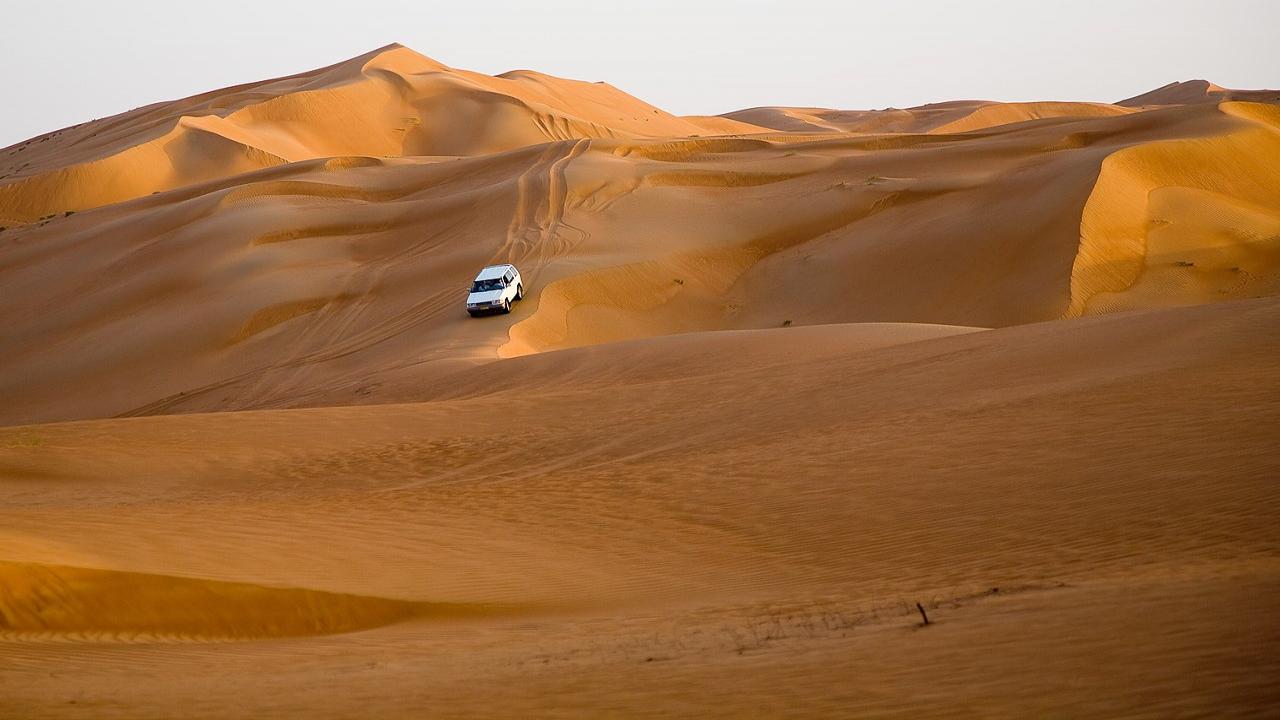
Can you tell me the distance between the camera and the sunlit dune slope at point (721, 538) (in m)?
5.57

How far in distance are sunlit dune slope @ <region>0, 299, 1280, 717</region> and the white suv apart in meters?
8.36

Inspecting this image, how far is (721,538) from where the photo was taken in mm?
10352

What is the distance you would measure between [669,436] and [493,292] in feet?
43.0

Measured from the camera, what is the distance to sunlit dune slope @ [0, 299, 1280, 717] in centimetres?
557

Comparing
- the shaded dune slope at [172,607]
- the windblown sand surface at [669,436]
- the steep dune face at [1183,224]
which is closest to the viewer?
the windblown sand surface at [669,436]

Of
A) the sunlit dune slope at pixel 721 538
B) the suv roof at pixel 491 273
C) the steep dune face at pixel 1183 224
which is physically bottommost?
the sunlit dune slope at pixel 721 538

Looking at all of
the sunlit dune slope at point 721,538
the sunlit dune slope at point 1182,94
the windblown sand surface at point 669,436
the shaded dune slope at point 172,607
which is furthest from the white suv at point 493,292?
the sunlit dune slope at point 1182,94

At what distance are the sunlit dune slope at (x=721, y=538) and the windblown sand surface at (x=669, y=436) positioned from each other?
0.05 metres

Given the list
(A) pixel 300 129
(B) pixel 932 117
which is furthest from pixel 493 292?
(B) pixel 932 117

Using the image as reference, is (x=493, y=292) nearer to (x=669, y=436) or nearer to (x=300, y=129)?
(x=669, y=436)

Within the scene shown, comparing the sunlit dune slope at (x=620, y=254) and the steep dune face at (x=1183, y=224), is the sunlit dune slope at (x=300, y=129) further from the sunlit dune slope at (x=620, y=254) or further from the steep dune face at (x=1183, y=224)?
the steep dune face at (x=1183, y=224)

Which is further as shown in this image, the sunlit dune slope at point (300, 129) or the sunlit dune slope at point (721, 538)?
the sunlit dune slope at point (300, 129)

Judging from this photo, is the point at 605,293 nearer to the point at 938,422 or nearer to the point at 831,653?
the point at 938,422

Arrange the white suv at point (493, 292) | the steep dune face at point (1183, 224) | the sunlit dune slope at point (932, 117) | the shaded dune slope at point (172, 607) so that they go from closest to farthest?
the shaded dune slope at point (172, 607) → the steep dune face at point (1183, 224) → the white suv at point (493, 292) → the sunlit dune slope at point (932, 117)
